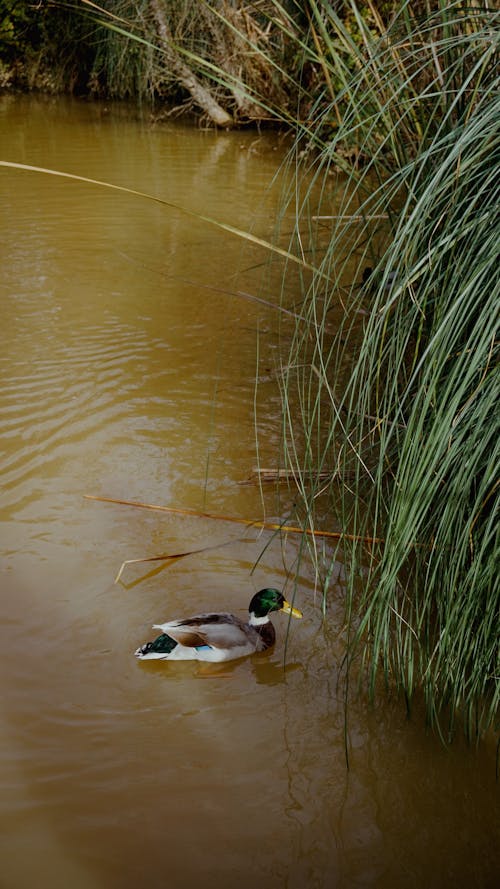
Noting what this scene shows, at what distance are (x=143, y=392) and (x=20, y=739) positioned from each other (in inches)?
103

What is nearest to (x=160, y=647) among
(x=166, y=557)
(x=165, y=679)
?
(x=165, y=679)

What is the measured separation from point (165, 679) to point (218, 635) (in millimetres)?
228

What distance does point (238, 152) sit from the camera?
11883 mm

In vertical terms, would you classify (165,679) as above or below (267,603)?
below

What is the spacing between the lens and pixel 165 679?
10.6 feet

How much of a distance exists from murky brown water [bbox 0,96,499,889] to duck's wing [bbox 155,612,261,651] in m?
Result: 0.12

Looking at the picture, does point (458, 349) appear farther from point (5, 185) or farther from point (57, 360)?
point (5, 185)

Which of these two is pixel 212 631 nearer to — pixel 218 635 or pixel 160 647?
pixel 218 635

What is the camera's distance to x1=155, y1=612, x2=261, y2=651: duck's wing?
10.5ft

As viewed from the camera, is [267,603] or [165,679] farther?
[267,603]

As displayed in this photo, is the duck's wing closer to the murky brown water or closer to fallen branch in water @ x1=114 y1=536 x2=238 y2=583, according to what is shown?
the murky brown water

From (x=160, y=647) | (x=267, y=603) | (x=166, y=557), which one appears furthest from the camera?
(x=166, y=557)

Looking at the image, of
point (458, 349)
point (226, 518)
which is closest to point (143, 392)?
point (226, 518)

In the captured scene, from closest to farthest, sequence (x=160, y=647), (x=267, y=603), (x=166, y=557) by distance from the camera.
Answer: (x=160, y=647) < (x=267, y=603) < (x=166, y=557)
